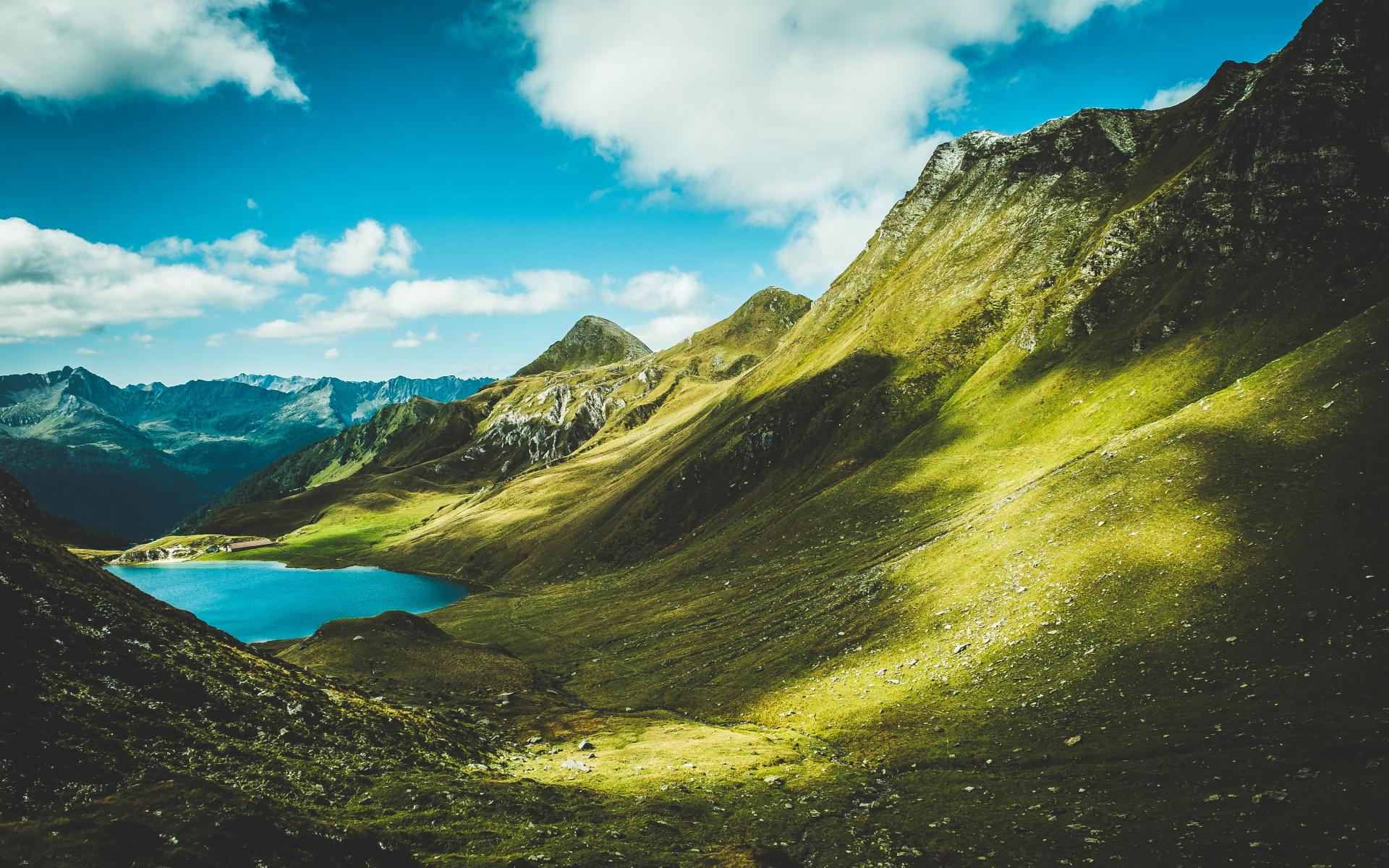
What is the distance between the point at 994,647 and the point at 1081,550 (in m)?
11.5

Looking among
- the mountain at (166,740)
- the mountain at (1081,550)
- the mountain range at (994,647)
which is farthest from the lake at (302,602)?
the mountain at (166,740)

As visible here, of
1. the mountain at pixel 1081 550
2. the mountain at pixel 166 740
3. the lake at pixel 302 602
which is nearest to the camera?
the mountain at pixel 166 740

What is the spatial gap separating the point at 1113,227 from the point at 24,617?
15358 cm

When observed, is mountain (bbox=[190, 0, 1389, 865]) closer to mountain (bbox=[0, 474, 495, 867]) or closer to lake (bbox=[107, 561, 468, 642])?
mountain (bbox=[0, 474, 495, 867])

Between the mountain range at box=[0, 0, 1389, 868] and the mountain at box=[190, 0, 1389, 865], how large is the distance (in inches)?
12.1

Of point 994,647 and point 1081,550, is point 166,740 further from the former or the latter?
point 1081,550

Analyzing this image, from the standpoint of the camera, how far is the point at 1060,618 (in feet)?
140

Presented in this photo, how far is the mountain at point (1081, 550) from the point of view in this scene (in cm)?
2578

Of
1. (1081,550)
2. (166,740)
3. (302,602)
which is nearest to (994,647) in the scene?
(1081,550)

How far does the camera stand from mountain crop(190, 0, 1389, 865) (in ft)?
84.6

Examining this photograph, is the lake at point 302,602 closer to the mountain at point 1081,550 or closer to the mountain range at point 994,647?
the mountain at point 1081,550

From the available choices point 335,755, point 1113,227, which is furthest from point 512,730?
point 1113,227

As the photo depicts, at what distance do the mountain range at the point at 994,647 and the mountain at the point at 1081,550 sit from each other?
307 mm

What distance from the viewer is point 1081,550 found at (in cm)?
4809
